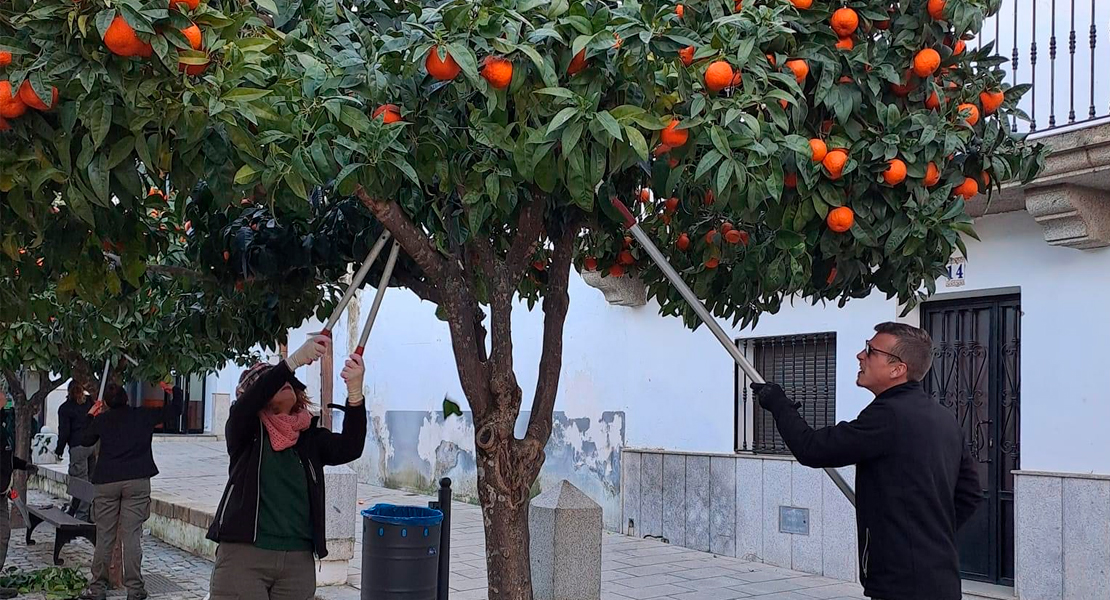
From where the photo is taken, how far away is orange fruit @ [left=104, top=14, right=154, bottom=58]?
254cm

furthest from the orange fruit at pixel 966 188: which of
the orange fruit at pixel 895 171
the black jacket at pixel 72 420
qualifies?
the black jacket at pixel 72 420

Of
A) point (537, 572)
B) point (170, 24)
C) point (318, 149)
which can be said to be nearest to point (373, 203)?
point (318, 149)

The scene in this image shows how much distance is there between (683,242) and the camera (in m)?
4.83

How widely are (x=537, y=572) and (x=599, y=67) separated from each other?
4487 mm

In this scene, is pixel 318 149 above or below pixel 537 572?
above

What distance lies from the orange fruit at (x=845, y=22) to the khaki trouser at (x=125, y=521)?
22.0ft

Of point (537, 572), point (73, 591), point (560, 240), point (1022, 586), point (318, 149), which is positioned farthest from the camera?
point (73, 591)

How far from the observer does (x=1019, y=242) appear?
7.89 metres

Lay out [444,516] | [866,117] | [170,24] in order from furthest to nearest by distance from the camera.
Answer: [444,516] < [866,117] < [170,24]

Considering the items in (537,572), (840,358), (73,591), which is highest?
(840,358)

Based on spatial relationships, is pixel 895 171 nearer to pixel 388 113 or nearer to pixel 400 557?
pixel 388 113

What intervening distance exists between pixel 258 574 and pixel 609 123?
2470mm

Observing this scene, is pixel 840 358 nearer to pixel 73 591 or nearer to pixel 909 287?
pixel 909 287

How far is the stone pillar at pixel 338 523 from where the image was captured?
8391 millimetres
